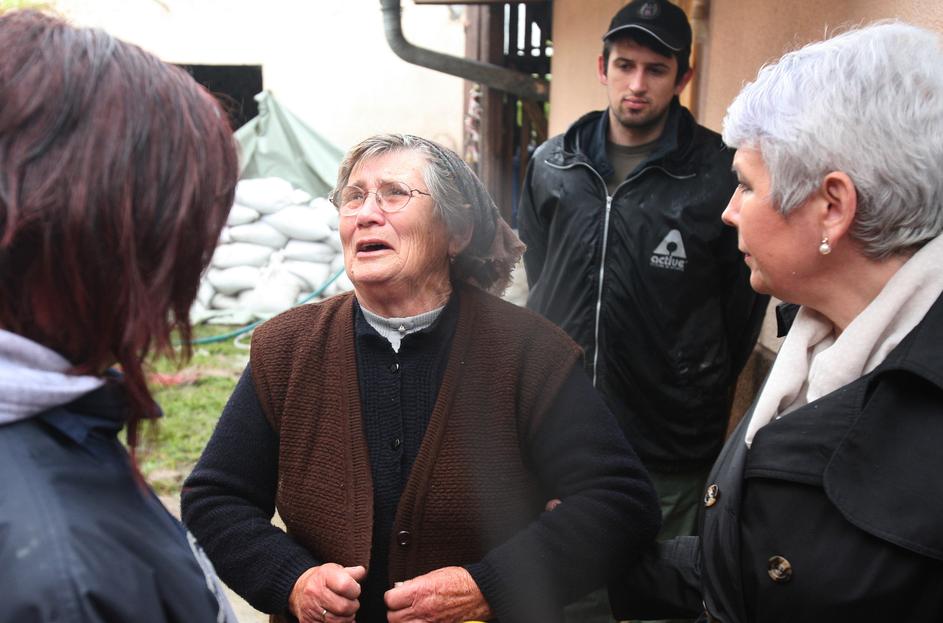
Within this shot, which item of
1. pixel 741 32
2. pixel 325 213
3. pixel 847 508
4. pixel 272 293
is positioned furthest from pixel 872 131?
pixel 325 213

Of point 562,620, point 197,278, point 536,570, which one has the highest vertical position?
point 197,278

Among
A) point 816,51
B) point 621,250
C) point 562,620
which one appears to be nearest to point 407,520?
point 562,620

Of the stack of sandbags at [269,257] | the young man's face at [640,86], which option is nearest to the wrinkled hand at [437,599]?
the young man's face at [640,86]

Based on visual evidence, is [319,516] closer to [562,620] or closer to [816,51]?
[562,620]

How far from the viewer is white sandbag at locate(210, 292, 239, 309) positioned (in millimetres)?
9172

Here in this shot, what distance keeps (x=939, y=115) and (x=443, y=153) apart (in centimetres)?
112

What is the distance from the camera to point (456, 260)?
2.22m

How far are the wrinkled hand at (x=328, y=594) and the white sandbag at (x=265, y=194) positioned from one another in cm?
776

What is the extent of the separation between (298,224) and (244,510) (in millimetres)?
7438

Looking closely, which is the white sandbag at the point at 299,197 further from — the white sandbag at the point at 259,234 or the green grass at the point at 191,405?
the green grass at the point at 191,405

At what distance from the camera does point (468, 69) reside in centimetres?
793

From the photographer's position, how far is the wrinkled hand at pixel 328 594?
71.7 inches

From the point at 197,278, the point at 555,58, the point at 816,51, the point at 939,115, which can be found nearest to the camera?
the point at 197,278

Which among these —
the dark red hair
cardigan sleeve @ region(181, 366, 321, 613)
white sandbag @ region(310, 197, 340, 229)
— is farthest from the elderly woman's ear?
white sandbag @ region(310, 197, 340, 229)
